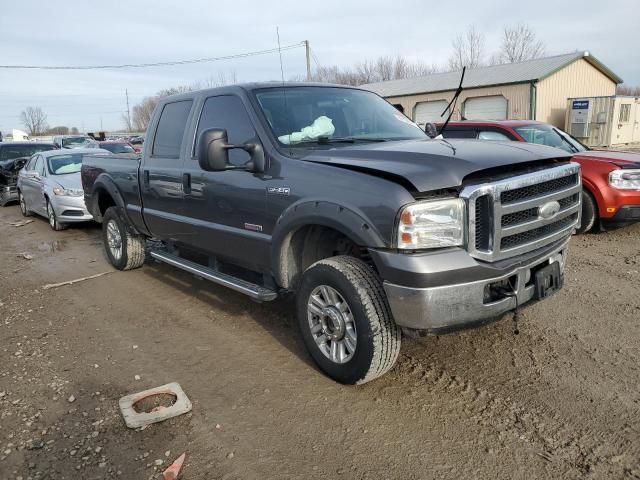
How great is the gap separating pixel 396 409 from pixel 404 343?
3.16 ft

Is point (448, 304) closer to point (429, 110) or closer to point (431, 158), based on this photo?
point (431, 158)

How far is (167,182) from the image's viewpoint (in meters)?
4.91

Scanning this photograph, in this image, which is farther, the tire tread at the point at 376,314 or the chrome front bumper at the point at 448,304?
the tire tread at the point at 376,314

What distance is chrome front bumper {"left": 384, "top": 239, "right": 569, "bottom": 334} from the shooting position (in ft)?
9.21

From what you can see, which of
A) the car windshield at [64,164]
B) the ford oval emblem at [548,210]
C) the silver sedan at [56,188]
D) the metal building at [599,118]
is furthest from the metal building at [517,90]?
the ford oval emblem at [548,210]

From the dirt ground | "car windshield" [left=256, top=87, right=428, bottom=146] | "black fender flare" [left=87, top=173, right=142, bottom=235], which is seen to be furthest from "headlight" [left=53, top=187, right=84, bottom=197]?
"car windshield" [left=256, top=87, right=428, bottom=146]

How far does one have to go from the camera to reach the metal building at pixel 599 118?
25719mm

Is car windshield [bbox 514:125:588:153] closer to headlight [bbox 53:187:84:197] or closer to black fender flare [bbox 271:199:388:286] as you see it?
black fender flare [bbox 271:199:388:286]

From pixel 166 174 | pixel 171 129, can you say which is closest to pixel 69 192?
pixel 171 129

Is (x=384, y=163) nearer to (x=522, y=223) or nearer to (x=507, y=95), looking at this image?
(x=522, y=223)

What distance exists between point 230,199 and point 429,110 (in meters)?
27.0

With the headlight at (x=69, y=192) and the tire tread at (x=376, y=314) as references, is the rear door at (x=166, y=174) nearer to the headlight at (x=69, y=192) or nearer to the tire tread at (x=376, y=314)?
the tire tread at (x=376, y=314)

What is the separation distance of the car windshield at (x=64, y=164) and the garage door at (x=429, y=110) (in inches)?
827

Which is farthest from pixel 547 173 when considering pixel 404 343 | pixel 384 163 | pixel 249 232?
pixel 249 232
